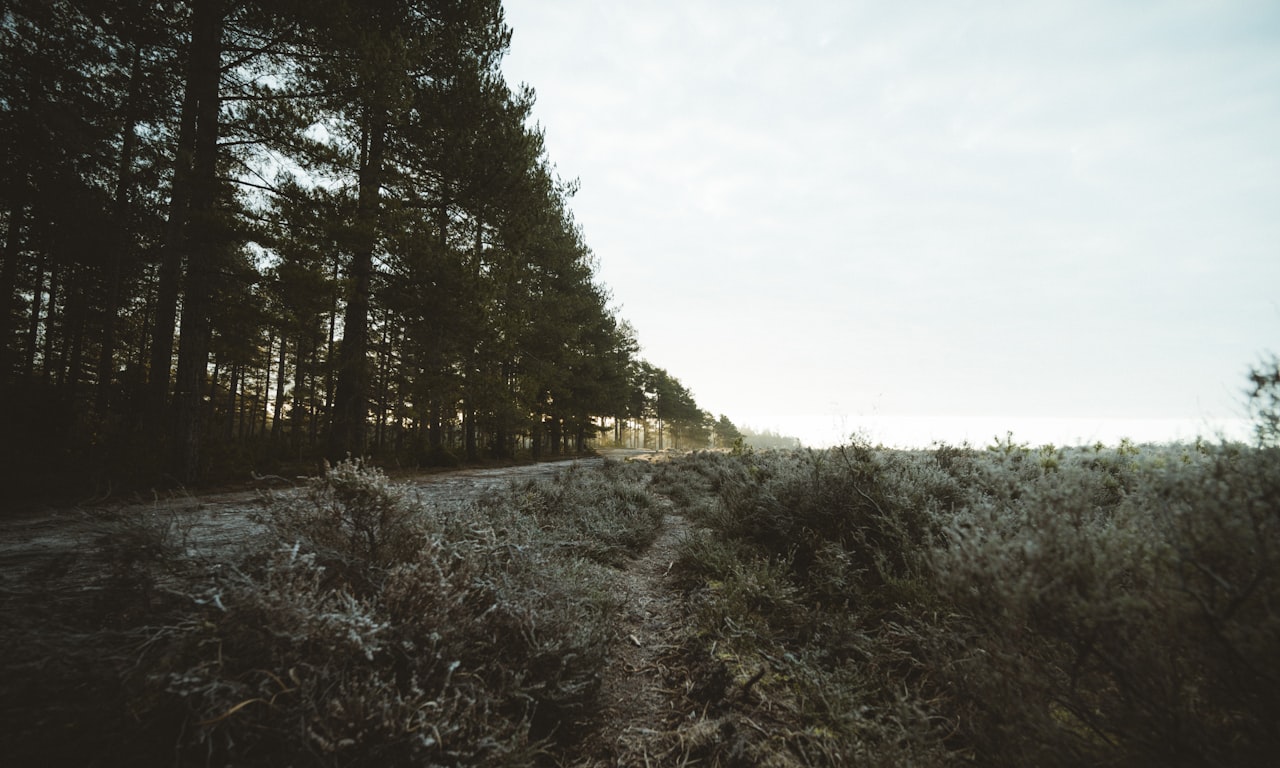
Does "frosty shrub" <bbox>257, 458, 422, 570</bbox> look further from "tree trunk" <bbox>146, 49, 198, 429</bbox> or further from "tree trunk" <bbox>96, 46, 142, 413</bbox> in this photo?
"tree trunk" <bbox>96, 46, 142, 413</bbox>

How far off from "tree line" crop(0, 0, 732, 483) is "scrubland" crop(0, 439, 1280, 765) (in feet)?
23.8

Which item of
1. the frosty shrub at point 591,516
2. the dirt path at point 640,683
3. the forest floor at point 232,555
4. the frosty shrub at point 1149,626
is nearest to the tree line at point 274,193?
the forest floor at point 232,555

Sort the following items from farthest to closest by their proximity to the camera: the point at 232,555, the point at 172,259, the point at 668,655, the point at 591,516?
the point at 172,259 → the point at 591,516 → the point at 668,655 → the point at 232,555

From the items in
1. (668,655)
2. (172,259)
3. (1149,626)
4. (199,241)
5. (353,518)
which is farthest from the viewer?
(172,259)

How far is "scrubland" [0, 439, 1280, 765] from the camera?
1.43 meters

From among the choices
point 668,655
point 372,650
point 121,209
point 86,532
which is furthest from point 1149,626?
point 121,209

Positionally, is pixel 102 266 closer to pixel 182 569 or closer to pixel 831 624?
pixel 182 569

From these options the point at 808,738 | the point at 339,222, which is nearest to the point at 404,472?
the point at 339,222

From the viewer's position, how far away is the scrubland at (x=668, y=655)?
4.70ft

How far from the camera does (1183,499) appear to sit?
1.74 meters

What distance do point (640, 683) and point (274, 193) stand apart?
33.5 feet

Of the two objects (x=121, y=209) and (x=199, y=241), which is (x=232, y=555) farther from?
(x=121, y=209)

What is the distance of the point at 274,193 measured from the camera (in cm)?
773

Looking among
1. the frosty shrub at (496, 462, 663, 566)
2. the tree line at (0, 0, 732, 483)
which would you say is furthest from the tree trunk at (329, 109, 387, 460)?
the frosty shrub at (496, 462, 663, 566)
